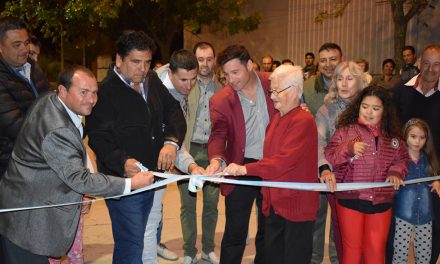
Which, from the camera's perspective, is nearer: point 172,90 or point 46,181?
point 46,181

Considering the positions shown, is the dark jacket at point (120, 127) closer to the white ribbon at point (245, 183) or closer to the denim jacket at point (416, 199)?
the white ribbon at point (245, 183)

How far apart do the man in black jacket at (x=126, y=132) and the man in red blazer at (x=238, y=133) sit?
67cm

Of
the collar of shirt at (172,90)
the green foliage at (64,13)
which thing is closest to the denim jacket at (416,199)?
the collar of shirt at (172,90)

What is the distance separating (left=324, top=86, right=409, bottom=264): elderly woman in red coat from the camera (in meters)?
4.34

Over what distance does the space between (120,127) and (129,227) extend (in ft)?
2.38

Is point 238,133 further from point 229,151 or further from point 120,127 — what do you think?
point 120,127

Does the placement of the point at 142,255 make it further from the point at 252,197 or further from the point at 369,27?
the point at 369,27

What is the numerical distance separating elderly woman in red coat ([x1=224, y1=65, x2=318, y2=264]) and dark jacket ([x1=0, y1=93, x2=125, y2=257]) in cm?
114

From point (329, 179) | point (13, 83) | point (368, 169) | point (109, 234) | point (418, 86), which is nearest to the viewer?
point (329, 179)

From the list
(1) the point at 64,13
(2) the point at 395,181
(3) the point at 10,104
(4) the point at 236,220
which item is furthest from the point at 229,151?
(1) the point at 64,13

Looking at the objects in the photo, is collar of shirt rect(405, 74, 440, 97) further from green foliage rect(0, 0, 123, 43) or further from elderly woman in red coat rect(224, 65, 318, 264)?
green foliage rect(0, 0, 123, 43)

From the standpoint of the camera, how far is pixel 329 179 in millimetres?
4277

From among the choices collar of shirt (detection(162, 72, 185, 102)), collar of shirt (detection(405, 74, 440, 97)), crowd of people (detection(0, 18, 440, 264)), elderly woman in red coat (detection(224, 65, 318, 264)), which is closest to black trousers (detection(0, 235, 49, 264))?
crowd of people (detection(0, 18, 440, 264))

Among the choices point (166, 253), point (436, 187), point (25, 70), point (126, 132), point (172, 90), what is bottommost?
point (166, 253)
